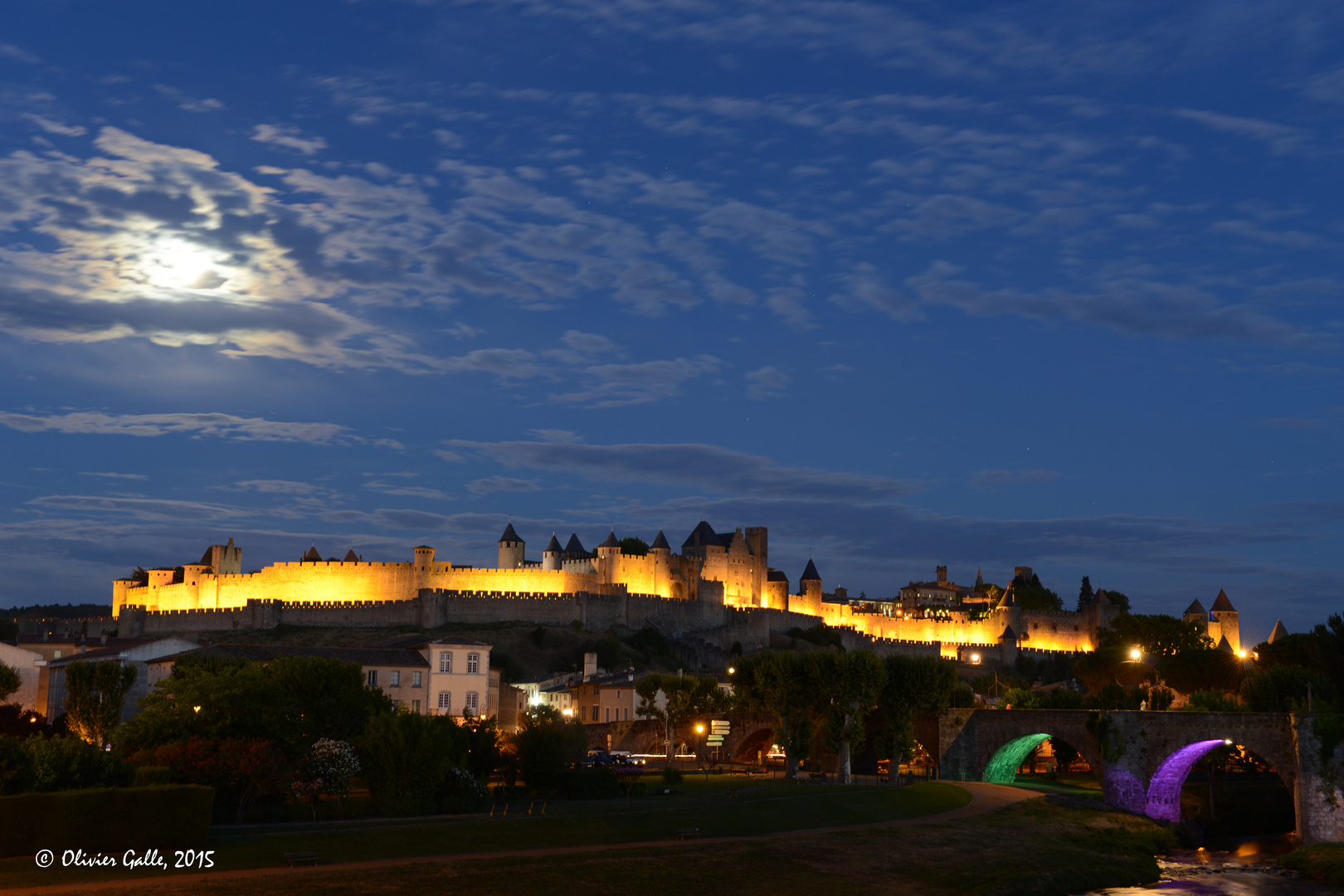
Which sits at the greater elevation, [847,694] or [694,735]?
[847,694]

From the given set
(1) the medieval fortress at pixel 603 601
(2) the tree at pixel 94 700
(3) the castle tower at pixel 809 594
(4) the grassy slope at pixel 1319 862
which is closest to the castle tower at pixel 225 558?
(1) the medieval fortress at pixel 603 601

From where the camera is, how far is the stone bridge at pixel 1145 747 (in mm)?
50844

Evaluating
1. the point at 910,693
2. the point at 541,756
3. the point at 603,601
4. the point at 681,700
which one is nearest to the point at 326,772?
the point at 541,756

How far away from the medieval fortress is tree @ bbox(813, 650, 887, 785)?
6477 centimetres

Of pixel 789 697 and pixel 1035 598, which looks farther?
pixel 1035 598

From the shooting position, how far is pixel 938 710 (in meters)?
64.6

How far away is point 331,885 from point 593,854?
9329 mm

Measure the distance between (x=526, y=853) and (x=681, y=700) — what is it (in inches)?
1384

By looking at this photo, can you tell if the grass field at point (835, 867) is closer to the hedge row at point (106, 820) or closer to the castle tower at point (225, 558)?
the hedge row at point (106, 820)

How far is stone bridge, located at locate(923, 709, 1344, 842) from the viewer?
50844 millimetres

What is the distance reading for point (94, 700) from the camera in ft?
171

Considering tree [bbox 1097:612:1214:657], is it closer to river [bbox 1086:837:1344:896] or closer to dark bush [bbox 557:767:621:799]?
river [bbox 1086:837:1344:896]

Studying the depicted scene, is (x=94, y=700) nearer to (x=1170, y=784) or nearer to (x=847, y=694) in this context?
(x=847, y=694)

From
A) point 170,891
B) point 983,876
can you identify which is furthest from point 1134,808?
Result: point 170,891
